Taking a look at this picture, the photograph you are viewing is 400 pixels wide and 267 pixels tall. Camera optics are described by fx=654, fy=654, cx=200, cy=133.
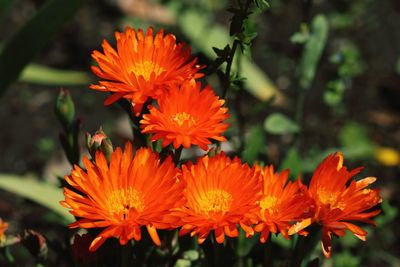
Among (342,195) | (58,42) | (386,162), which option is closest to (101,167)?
(342,195)

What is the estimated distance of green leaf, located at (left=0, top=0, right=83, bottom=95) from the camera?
1836 millimetres

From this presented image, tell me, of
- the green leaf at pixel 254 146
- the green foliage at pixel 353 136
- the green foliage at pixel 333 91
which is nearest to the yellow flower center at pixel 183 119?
the green leaf at pixel 254 146

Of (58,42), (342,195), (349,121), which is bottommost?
(342,195)

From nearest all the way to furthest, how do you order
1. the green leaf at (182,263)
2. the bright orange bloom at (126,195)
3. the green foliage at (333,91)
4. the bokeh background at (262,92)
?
1. the bright orange bloom at (126,195)
2. the green leaf at (182,263)
3. the green foliage at (333,91)
4. the bokeh background at (262,92)

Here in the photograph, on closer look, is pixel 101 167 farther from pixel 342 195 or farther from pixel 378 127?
pixel 378 127

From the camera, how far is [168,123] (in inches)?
38.9

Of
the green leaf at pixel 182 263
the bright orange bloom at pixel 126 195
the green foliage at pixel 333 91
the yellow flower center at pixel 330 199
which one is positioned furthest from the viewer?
the green foliage at pixel 333 91

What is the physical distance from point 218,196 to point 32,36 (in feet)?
3.45

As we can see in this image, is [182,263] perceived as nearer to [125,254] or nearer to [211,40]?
[125,254]

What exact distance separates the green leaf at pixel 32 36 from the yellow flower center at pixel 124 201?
0.97m

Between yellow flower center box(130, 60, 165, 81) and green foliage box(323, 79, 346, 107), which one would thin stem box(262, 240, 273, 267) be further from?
green foliage box(323, 79, 346, 107)

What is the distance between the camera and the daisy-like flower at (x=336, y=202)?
987 millimetres

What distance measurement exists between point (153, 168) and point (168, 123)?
71 mm

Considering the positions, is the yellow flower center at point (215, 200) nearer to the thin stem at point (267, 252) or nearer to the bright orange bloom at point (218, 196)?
the bright orange bloom at point (218, 196)
